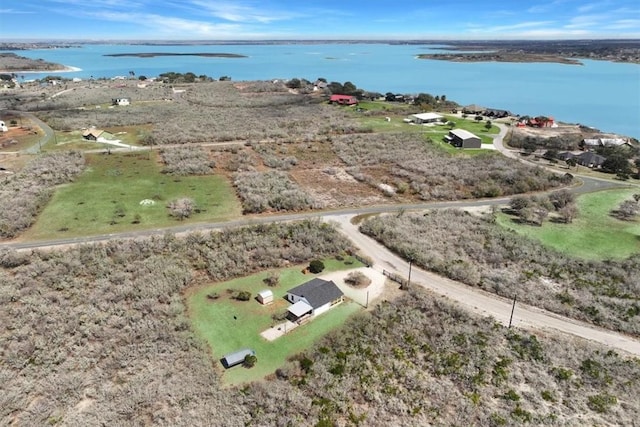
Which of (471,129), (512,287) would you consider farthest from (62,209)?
(471,129)

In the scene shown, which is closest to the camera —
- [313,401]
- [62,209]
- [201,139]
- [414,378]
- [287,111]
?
[313,401]

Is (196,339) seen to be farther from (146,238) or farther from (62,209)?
(62,209)

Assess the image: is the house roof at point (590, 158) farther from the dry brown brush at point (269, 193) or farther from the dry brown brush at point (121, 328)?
the dry brown brush at point (121, 328)

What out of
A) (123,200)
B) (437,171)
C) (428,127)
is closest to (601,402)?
(437,171)

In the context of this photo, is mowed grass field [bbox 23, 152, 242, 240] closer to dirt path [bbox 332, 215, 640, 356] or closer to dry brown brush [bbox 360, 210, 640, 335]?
dirt path [bbox 332, 215, 640, 356]

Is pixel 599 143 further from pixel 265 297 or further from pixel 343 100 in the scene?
pixel 265 297
